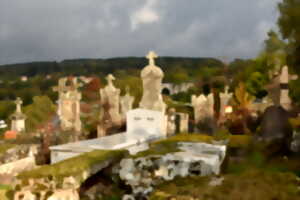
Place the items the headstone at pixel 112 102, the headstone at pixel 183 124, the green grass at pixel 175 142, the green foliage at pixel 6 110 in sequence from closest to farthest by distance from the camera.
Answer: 1. the green grass at pixel 175 142
2. the headstone at pixel 183 124
3. the headstone at pixel 112 102
4. the green foliage at pixel 6 110

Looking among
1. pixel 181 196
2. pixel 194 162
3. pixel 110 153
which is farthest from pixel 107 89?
pixel 181 196

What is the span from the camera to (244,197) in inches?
222

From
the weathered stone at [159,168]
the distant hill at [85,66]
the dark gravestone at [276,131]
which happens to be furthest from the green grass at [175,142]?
the distant hill at [85,66]

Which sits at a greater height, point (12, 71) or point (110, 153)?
point (12, 71)

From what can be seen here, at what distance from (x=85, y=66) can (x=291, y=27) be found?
83.1m

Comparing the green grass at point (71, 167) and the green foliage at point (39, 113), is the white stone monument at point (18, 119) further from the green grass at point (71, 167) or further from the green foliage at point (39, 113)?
the green grass at point (71, 167)

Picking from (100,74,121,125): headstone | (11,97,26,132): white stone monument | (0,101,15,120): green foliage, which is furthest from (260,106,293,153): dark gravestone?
(0,101,15,120): green foliage

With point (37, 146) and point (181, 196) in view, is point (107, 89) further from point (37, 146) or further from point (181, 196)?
point (181, 196)

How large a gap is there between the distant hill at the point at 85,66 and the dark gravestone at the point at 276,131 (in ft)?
226

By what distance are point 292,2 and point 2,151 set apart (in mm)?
9838

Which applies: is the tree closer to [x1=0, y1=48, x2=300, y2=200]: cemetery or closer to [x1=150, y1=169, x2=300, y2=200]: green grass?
[x1=0, y1=48, x2=300, y2=200]: cemetery

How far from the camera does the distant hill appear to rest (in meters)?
84.5

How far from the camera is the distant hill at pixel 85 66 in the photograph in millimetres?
84481

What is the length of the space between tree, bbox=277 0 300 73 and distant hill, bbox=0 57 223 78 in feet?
232
